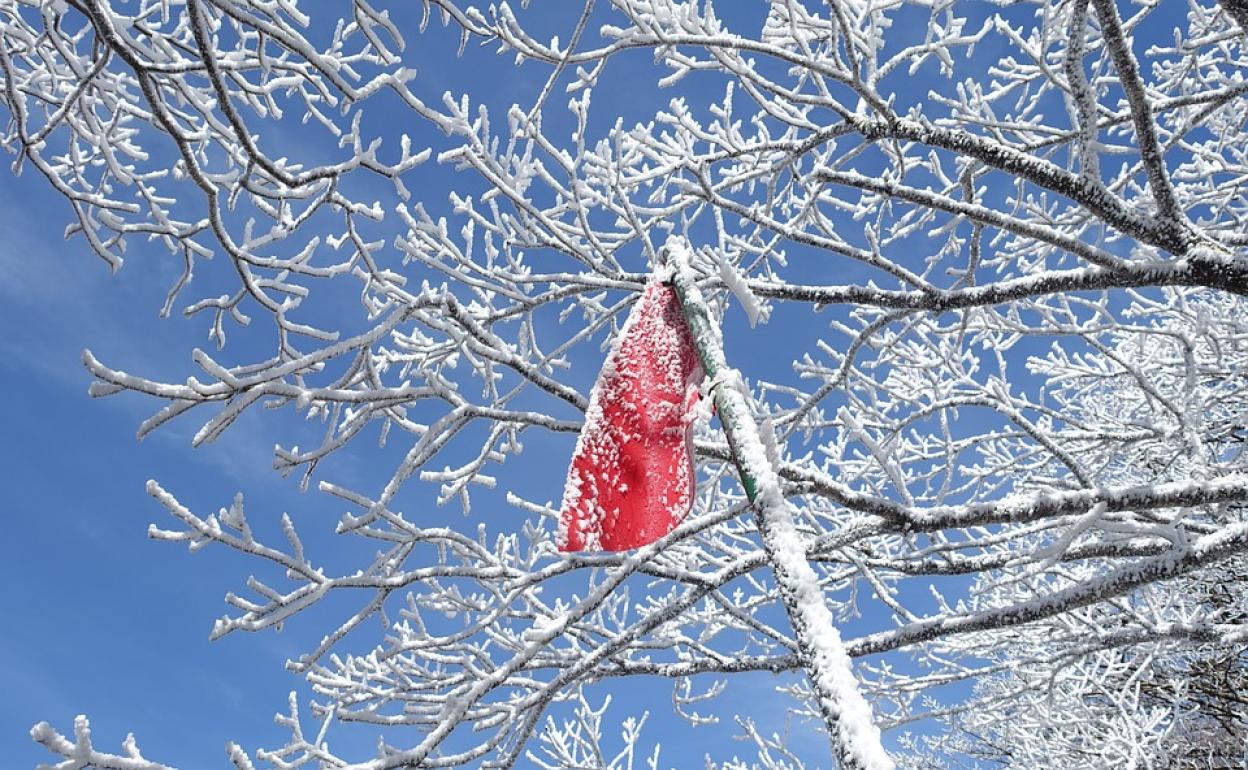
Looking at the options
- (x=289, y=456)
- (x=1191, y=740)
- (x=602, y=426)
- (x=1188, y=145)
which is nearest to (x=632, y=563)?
(x=289, y=456)

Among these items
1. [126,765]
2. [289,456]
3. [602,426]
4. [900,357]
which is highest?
[900,357]

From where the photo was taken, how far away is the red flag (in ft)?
5.47

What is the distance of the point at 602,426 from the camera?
5.63ft

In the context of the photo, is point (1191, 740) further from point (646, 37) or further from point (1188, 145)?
point (646, 37)

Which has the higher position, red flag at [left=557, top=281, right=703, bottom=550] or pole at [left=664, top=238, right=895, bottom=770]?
red flag at [left=557, top=281, right=703, bottom=550]

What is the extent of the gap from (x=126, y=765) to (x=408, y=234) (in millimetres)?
2395

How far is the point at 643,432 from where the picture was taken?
1681mm

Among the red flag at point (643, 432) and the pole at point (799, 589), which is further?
the red flag at point (643, 432)

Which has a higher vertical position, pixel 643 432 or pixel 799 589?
pixel 643 432

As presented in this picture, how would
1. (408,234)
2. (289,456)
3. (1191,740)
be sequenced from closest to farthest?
(289,456) < (408,234) < (1191,740)

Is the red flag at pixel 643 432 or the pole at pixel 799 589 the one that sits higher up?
the red flag at pixel 643 432

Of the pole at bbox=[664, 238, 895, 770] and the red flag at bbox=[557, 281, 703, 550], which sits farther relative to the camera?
the red flag at bbox=[557, 281, 703, 550]

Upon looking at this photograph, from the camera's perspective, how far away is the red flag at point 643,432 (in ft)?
5.47

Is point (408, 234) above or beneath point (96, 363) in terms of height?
above
